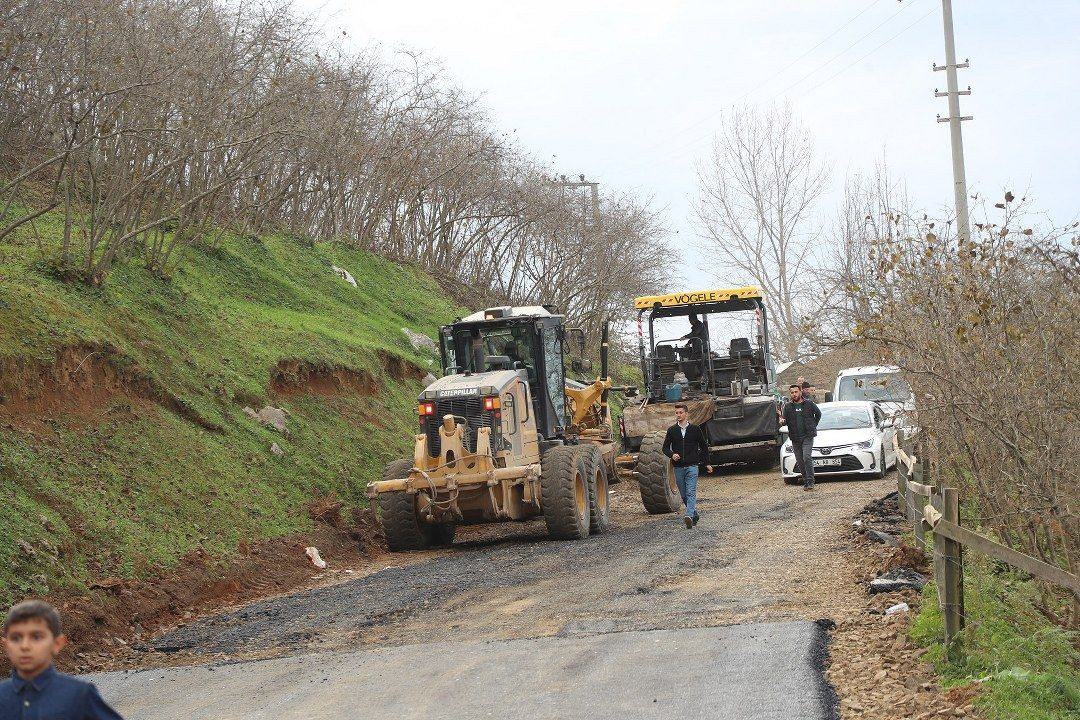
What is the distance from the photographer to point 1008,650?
308 inches

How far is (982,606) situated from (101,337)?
11443 mm

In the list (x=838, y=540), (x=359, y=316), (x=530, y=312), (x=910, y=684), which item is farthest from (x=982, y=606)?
(x=359, y=316)

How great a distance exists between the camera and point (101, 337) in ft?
51.1

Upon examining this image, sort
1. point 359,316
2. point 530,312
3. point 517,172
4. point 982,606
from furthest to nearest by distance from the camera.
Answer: point 517,172 → point 359,316 → point 530,312 → point 982,606

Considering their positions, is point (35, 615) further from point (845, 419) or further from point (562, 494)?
point (845, 419)

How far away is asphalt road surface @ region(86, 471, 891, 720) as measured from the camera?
7.53 m

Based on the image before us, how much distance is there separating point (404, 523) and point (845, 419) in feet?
32.6

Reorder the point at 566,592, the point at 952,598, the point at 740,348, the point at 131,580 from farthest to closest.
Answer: the point at 740,348, the point at 131,580, the point at 566,592, the point at 952,598

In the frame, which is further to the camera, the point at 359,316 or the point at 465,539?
the point at 359,316

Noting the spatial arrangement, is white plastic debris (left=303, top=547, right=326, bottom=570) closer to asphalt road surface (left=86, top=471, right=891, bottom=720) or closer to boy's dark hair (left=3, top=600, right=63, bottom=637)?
asphalt road surface (left=86, top=471, right=891, bottom=720)

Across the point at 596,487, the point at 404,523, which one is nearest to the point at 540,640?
the point at 404,523

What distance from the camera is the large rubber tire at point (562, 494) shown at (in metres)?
15.3

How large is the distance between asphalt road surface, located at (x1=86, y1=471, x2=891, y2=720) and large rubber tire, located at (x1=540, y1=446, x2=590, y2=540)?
348 millimetres

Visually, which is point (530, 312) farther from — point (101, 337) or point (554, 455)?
point (101, 337)
